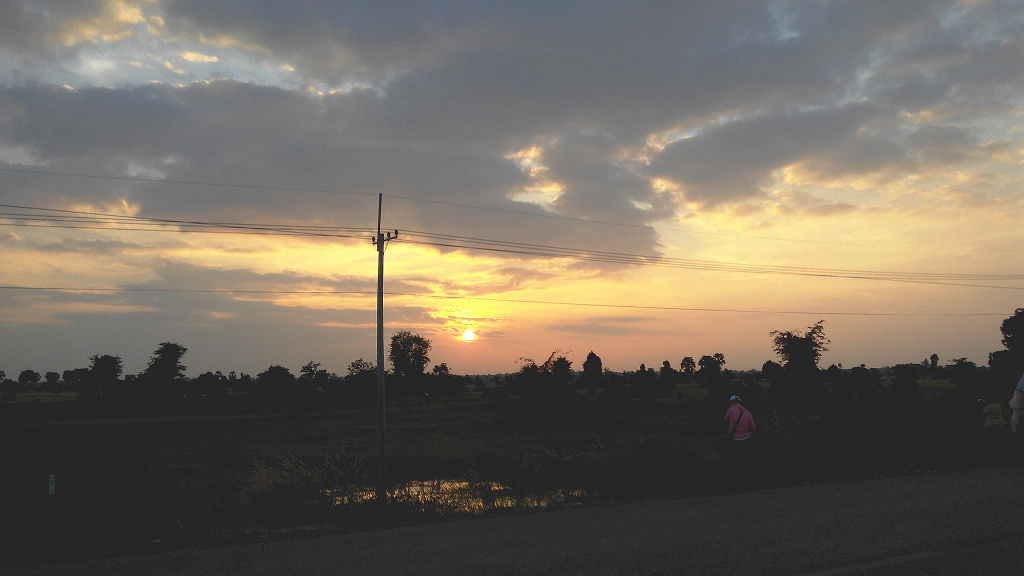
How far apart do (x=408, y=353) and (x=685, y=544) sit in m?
135

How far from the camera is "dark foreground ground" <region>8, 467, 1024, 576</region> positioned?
303 inches

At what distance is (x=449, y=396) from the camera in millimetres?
100750

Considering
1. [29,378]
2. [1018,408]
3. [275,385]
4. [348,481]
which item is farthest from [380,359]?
[29,378]

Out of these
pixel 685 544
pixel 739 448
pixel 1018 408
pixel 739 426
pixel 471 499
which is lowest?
pixel 471 499

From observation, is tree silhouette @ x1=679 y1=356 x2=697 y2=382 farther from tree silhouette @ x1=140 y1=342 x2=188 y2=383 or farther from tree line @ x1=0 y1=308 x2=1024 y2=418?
tree silhouette @ x1=140 y1=342 x2=188 y2=383

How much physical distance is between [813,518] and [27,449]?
46371mm

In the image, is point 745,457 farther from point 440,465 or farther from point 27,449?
point 27,449

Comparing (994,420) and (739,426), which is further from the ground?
(739,426)

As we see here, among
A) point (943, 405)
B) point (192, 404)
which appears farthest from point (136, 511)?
point (192, 404)

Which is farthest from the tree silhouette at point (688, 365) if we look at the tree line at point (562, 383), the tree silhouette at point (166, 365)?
the tree silhouette at point (166, 365)

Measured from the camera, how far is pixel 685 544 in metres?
8.66

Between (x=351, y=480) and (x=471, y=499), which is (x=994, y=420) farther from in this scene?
(x=351, y=480)

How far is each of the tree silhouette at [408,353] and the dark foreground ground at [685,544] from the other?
424 feet

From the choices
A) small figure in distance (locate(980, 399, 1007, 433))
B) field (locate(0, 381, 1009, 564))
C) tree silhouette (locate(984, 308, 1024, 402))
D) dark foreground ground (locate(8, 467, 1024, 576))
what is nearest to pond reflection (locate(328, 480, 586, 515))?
field (locate(0, 381, 1009, 564))
